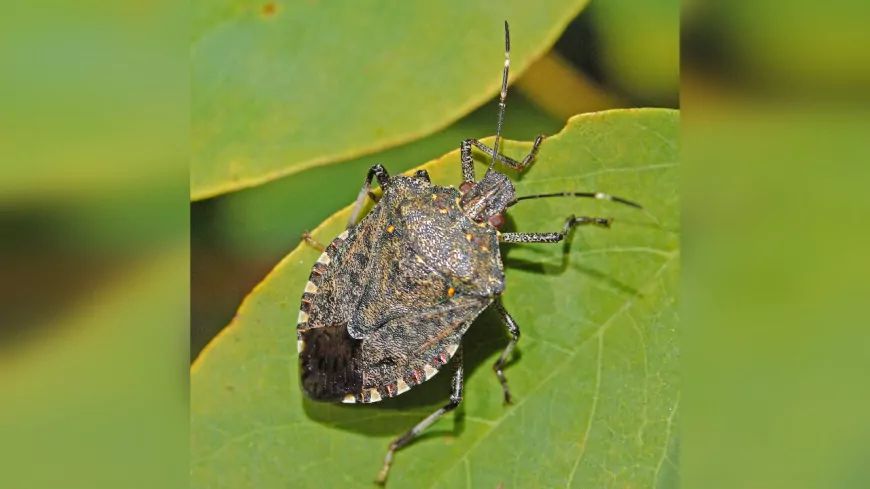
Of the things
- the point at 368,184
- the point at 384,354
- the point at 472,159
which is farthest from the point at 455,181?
the point at 384,354

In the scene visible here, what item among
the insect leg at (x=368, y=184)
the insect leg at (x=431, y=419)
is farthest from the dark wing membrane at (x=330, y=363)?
the insect leg at (x=368, y=184)

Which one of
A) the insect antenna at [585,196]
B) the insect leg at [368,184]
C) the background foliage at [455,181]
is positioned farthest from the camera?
the insect leg at [368,184]

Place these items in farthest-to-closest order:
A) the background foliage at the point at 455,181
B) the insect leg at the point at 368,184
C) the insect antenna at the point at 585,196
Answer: the insect leg at the point at 368,184, the background foliage at the point at 455,181, the insect antenna at the point at 585,196

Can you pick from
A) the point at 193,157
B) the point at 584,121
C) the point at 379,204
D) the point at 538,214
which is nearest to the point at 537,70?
the point at 584,121

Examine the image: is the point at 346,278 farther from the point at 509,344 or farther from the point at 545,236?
the point at 545,236

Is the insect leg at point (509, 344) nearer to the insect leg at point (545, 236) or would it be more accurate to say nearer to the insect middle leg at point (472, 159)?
the insect leg at point (545, 236)

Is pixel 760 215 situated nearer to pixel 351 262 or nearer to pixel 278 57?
pixel 351 262
